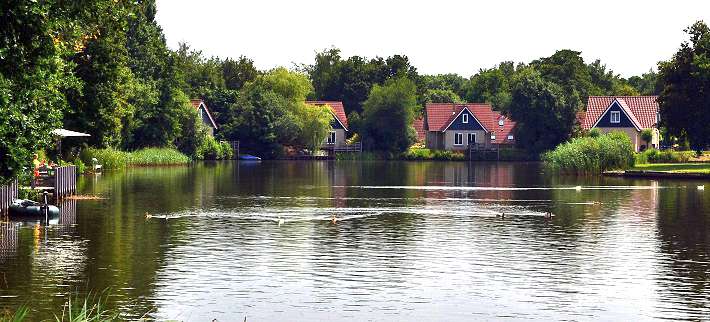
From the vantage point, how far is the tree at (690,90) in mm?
99312

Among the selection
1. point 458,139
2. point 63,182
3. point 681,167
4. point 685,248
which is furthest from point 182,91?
point 685,248

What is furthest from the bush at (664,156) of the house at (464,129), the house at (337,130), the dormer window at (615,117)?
the house at (337,130)

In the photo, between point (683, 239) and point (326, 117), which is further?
point (326, 117)

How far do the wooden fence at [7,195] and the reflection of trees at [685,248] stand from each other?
2733cm

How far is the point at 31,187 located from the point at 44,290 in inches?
1113

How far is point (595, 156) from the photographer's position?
104 metres

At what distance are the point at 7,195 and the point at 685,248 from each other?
1120 inches

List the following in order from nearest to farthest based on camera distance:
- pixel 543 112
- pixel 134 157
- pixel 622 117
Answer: pixel 134 157 → pixel 543 112 → pixel 622 117

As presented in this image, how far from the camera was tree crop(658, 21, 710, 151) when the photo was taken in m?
99.3

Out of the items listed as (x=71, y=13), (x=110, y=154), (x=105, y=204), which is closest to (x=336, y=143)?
(x=110, y=154)

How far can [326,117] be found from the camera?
524ft

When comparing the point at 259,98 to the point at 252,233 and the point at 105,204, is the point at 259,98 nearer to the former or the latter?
the point at 105,204

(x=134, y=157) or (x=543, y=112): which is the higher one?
(x=543, y=112)

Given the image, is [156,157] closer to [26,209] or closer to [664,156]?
[664,156]
